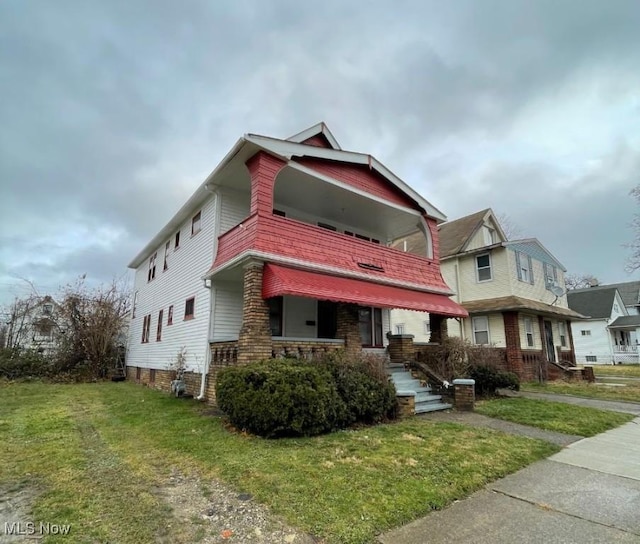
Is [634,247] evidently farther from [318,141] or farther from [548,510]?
[548,510]

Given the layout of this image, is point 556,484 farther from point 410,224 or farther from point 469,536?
point 410,224

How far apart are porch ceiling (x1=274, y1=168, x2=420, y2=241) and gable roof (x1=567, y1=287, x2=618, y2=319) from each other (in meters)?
32.0

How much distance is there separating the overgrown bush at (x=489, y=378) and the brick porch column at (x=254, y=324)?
7.47 metres

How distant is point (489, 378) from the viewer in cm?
1220

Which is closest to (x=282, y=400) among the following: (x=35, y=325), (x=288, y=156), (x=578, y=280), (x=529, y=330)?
(x=288, y=156)

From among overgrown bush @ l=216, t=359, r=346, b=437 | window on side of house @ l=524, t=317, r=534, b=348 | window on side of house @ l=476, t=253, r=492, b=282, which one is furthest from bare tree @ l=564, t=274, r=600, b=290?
overgrown bush @ l=216, t=359, r=346, b=437

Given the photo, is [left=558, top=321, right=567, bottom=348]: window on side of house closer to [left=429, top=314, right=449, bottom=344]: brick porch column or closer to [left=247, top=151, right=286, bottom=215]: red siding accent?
[left=429, top=314, right=449, bottom=344]: brick porch column

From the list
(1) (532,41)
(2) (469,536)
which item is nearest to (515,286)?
(1) (532,41)

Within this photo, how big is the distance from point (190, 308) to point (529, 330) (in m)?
18.4

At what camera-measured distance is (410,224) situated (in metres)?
15.7

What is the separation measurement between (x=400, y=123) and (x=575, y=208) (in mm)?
27782

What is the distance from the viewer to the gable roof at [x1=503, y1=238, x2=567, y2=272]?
2109 centimetres

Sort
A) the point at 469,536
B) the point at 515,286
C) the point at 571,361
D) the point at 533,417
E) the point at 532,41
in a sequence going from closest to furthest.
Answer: the point at 469,536 < the point at 533,417 < the point at 532,41 < the point at 515,286 < the point at 571,361

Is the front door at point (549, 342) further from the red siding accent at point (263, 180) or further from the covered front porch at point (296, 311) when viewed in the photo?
the red siding accent at point (263, 180)
